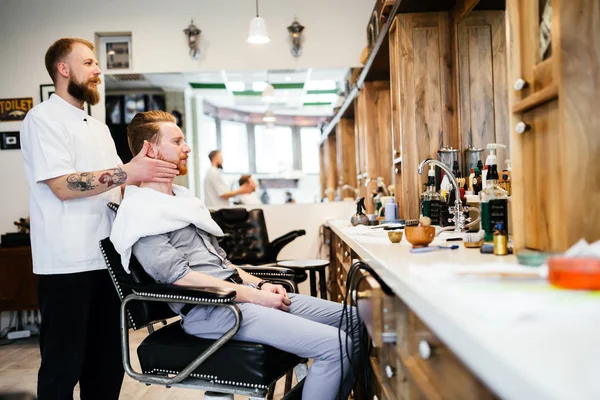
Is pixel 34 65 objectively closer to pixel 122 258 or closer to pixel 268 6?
pixel 268 6

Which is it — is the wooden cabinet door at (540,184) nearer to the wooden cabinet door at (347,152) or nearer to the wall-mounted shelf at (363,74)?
the wall-mounted shelf at (363,74)

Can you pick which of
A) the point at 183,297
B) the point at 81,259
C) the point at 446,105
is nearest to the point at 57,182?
the point at 81,259

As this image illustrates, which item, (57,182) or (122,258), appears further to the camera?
(57,182)

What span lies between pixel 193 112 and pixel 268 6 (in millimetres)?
1192

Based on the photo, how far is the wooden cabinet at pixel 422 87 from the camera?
311 centimetres

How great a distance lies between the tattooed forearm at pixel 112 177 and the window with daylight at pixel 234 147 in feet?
10.3

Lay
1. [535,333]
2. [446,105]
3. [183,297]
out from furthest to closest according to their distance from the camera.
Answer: [446,105]
[183,297]
[535,333]

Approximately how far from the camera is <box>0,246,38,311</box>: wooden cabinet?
435cm

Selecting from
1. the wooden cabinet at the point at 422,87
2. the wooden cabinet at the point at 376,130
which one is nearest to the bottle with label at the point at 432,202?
the wooden cabinet at the point at 422,87

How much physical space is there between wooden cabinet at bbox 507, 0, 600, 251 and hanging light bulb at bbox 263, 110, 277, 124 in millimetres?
4014

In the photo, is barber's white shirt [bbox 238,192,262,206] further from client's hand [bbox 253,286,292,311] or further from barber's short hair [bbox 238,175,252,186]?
client's hand [bbox 253,286,292,311]

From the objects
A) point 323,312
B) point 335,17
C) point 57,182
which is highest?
point 335,17

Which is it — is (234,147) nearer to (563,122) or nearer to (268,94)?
(268,94)

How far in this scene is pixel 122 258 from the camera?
181 cm
